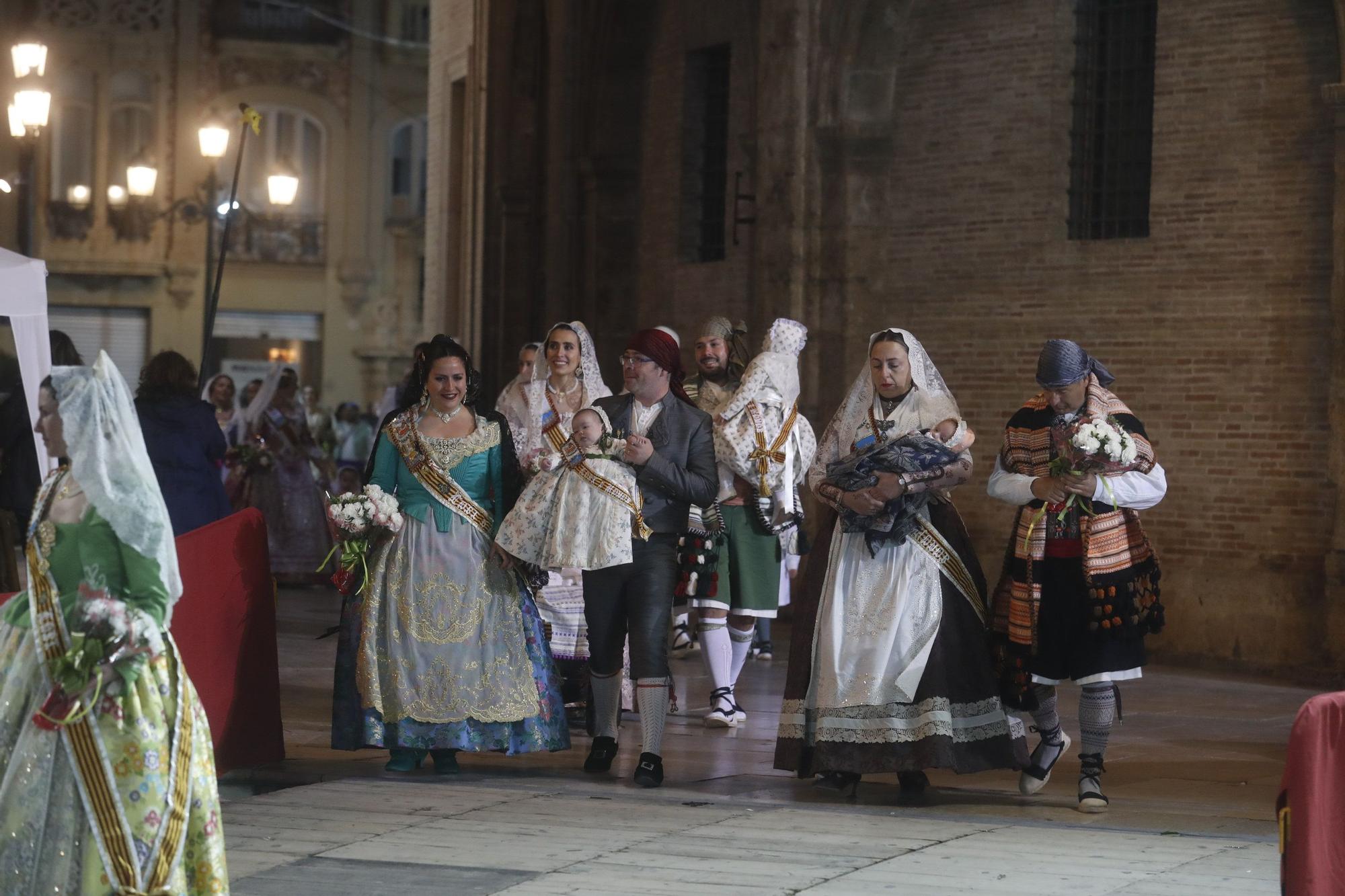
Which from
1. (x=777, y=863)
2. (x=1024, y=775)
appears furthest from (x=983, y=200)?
(x=777, y=863)

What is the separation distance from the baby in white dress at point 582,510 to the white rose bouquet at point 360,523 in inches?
17.8

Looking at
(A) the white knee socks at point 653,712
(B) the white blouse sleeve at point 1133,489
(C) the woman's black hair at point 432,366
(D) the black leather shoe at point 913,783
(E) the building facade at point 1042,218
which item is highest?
(E) the building facade at point 1042,218

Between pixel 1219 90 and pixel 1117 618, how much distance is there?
667 centimetres

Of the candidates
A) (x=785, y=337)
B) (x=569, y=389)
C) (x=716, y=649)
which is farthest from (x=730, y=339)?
(x=716, y=649)

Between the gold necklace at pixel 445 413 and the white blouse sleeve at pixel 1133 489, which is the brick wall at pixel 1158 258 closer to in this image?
the white blouse sleeve at pixel 1133 489

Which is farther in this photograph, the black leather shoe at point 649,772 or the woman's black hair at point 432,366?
the woman's black hair at point 432,366

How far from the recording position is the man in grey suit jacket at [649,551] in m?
8.05

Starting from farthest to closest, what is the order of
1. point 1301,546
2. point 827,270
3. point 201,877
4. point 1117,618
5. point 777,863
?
point 827,270, point 1301,546, point 1117,618, point 777,863, point 201,877

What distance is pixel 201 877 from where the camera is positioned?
16.4 feet

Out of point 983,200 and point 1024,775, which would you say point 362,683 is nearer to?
point 1024,775

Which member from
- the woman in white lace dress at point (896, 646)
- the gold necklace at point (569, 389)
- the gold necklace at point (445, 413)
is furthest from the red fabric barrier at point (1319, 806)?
the gold necklace at point (569, 389)

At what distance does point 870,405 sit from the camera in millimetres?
7988

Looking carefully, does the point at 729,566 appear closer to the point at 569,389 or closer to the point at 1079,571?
the point at 569,389

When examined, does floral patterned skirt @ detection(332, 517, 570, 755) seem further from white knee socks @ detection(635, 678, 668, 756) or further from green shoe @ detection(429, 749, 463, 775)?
white knee socks @ detection(635, 678, 668, 756)
